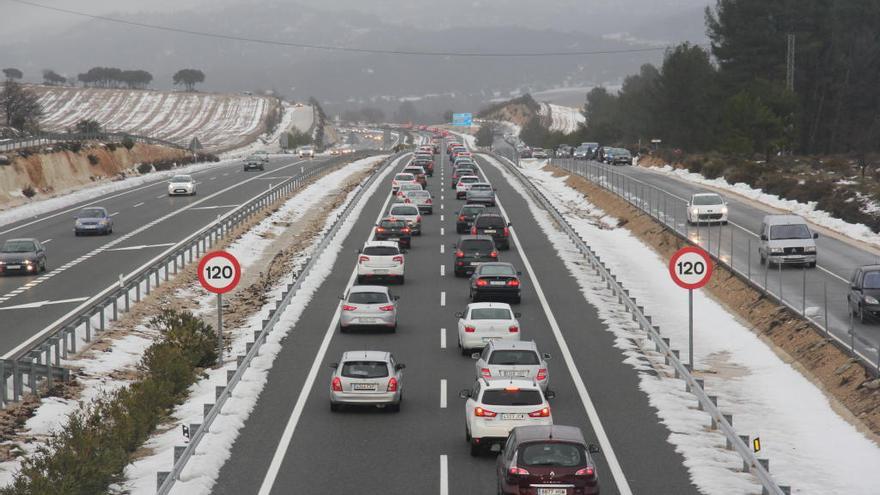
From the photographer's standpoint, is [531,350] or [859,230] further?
[859,230]

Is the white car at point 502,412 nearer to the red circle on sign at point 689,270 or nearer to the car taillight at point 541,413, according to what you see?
the car taillight at point 541,413

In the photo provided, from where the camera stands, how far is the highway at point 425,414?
19.6 metres

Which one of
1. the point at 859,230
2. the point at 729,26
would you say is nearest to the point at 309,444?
the point at 859,230

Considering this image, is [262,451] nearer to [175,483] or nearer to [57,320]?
[175,483]

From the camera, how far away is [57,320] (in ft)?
120

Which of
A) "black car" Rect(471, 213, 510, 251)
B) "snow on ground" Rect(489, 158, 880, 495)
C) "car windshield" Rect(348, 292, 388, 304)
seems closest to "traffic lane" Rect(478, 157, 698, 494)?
"snow on ground" Rect(489, 158, 880, 495)

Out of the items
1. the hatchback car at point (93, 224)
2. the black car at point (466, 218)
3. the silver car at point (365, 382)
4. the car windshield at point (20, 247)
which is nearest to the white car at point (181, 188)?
the hatchback car at point (93, 224)

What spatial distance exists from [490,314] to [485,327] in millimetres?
521

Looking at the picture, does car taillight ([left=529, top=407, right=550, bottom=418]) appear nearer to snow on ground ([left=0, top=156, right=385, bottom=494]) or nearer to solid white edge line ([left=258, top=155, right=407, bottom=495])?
solid white edge line ([left=258, top=155, right=407, bottom=495])

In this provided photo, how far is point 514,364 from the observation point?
81.1 feet

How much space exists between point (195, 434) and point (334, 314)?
53.7ft

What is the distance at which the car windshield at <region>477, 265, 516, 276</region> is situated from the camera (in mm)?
37844

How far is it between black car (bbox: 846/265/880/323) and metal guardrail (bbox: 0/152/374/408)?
19.7 metres

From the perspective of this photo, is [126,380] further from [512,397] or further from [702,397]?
[702,397]
